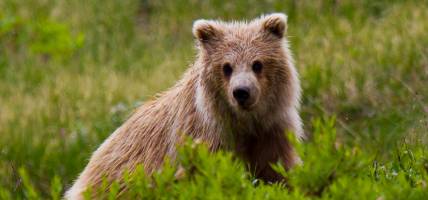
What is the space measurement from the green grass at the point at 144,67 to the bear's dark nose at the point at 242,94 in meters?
1.18

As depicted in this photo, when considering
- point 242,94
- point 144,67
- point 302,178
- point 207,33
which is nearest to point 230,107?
point 242,94

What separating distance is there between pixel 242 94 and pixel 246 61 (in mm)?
361

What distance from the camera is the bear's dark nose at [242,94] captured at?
700 centimetres

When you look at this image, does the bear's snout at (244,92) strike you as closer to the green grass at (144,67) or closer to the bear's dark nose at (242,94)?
the bear's dark nose at (242,94)

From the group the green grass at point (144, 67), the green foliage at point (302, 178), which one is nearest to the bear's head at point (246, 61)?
the green grass at point (144, 67)

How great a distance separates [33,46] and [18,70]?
844 mm

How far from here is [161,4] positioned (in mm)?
17062

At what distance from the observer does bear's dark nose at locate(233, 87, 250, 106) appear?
7.00 meters

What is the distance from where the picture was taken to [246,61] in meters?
7.30

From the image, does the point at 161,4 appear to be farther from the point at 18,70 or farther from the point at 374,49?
the point at 374,49

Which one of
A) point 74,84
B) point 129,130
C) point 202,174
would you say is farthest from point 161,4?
point 202,174

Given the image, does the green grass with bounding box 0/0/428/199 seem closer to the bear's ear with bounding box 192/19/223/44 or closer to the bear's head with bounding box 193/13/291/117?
the bear's head with bounding box 193/13/291/117

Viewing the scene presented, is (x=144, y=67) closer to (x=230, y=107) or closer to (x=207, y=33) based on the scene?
(x=207, y=33)

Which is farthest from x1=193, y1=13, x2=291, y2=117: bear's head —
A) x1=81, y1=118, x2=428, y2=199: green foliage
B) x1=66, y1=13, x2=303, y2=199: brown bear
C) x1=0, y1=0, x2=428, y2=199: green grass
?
x1=81, y1=118, x2=428, y2=199: green foliage
